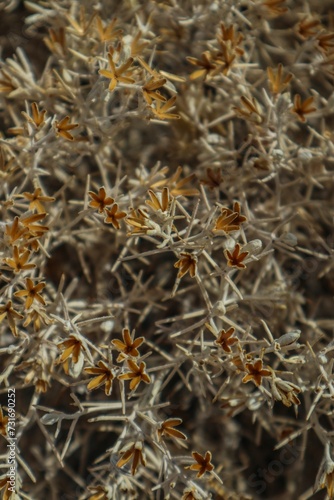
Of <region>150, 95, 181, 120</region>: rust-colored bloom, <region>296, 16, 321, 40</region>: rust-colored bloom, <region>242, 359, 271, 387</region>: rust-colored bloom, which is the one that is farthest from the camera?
<region>296, 16, 321, 40</region>: rust-colored bloom

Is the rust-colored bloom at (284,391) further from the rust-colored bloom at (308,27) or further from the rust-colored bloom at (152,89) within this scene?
the rust-colored bloom at (308,27)

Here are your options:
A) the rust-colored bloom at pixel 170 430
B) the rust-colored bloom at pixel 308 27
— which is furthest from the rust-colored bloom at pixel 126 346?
the rust-colored bloom at pixel 308 27

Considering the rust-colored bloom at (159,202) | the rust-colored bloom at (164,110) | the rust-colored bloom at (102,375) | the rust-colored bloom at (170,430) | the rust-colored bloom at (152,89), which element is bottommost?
the rust-colored bloom at (170,430)

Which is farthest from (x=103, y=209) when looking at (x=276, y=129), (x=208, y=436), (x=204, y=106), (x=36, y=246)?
(x=208, y=436)

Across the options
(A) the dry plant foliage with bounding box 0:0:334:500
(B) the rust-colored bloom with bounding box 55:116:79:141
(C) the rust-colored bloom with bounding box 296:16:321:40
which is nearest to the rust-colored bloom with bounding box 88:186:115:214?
(A) the dry plant foliage with bounding box 0:0:334:500

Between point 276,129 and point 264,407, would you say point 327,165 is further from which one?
point 264,407

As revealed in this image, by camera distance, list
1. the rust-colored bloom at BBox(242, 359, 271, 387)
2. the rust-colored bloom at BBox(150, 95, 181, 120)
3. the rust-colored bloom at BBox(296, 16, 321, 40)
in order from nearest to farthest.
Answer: the rust-colored bloom at BBox(242, 359, 271, 387) < the rust-colored bloom at BBox(150, 95, 181, 120) < the rust-colored bloom at BBox(296, 16, 321, 40)

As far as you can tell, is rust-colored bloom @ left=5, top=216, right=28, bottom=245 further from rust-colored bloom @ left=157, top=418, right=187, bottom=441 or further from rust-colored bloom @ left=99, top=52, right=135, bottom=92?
rust-colored bloom @ left=157, top=418, right=187, bottom=441
